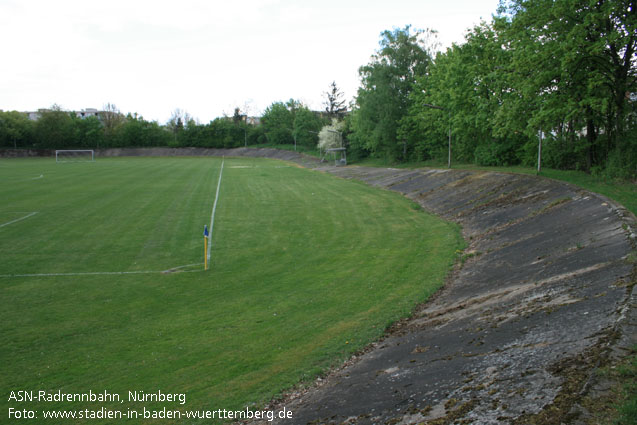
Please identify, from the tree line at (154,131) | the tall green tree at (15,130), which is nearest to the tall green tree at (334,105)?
the tree line at (154,131)

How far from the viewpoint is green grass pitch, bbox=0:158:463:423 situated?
8547 mm

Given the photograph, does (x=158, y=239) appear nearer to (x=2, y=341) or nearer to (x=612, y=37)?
(x=2, y=341)

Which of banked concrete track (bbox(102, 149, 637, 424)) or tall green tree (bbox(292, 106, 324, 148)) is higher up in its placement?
tall green tree (bbox(292, 106, 324, 148))

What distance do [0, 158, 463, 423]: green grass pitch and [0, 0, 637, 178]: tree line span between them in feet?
28.3

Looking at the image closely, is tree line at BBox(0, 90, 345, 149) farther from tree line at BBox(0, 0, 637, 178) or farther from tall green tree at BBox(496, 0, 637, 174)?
tall green tree at BBox(496, 0, 637, 174)

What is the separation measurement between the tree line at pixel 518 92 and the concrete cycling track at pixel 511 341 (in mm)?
8875

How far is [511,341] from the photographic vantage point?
7.27 meters

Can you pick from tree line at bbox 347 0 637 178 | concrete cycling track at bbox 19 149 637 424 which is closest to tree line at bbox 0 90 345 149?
tree line at bbox 347 0 637 178

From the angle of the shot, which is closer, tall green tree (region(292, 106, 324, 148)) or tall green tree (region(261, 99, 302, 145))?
tall green tree (region(292, 106, 324, 148))

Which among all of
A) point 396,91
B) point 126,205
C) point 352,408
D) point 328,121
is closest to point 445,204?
point 126,205

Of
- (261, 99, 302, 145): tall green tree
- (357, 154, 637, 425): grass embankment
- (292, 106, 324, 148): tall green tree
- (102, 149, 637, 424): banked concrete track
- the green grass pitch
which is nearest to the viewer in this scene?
(357, 154, 637, 425): grass embankment

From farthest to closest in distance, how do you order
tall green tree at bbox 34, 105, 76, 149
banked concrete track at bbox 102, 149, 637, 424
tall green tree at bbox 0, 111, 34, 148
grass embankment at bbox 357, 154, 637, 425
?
tall green tree at bbox 34, 105, 76, 149
tall green tree at bbox 0, 111, 34, 148
banked concrete track at bbox 102, 149, 637, 424
grass embankment at bbox 357, 154, 637, 425

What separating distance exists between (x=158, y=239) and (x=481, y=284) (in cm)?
1416

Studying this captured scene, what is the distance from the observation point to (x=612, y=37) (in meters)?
19.7
